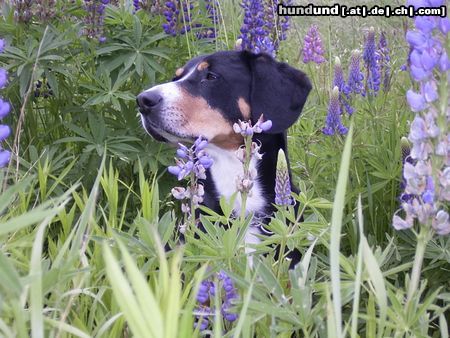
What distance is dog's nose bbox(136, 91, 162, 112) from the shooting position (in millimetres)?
2641

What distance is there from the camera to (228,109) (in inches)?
112

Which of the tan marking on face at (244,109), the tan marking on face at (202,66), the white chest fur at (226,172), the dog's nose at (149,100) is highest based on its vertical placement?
the tan marking on face at (202,66)

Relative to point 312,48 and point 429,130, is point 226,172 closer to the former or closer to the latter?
point 312,48

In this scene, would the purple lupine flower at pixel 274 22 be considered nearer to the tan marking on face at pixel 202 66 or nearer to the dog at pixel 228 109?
→ the dog at pixel 228 109

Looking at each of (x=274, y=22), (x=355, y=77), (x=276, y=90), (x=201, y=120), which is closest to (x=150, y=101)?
(x=201, y=120)

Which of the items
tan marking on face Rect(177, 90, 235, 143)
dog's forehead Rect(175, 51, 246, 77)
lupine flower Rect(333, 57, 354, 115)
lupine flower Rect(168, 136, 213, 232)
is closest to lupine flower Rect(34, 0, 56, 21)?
dog's forehead Rect(175, 51, 246, 77)

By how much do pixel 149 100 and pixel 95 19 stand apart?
0.55m

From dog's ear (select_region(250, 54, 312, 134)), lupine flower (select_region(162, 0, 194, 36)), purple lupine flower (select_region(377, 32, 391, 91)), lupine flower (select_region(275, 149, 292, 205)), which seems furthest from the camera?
purple lupine flower (select_region(377, 32, 391, 91))

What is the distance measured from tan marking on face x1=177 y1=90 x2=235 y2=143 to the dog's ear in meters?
0.16

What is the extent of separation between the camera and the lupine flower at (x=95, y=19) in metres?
2.96

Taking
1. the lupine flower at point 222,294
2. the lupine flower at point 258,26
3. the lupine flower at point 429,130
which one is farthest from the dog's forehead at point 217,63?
the lupine flower at point 429,130

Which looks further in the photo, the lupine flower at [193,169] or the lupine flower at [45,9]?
the lupine flower at [45,9]

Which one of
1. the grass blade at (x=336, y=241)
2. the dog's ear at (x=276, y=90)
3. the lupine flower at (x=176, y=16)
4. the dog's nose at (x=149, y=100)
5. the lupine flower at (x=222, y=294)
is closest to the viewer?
the grass blade at (x=336, y=241)

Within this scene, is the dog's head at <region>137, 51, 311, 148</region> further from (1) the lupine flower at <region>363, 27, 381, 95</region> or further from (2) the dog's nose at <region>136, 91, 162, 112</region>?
(1) the lupine flower at <region>363, 27, 381, 95</region>
